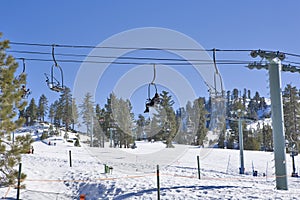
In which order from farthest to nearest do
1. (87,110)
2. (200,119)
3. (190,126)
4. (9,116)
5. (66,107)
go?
1. (66,107)
2. (87,110)
3. (190,126)
4. (200,119)
5. (9,116)

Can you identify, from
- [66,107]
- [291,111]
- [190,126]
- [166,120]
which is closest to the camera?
[166,120]

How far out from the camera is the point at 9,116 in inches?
504

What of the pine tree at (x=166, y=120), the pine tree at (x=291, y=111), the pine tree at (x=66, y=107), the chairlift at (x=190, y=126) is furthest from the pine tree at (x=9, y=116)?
the pine tree at (x=66, y=107)

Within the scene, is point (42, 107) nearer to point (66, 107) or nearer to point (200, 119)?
point (66, 107)

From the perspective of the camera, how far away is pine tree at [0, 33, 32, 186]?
12.7 metres

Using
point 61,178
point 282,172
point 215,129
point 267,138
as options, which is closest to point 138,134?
point 215,129

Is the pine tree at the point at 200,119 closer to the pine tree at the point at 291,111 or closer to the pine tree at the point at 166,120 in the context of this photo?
the pine tree at the point at 166,120

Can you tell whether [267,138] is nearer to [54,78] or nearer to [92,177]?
[92,177]

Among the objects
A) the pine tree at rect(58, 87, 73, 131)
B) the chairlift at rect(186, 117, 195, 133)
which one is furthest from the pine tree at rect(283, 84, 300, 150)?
the pine tree at rect(58, 87, 73, 131)

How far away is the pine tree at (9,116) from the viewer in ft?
41.5

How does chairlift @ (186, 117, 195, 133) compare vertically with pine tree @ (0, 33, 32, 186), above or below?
above

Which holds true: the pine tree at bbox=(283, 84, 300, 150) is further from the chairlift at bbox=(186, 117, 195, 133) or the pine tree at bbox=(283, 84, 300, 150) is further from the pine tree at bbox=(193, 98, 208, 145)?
the chairlift at bbox=(186, 117, 195, 133)

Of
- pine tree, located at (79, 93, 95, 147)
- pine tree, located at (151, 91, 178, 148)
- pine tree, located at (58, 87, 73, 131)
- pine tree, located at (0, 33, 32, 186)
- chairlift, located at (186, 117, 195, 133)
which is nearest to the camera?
pine tree, located at (0, 33, 32, 186)

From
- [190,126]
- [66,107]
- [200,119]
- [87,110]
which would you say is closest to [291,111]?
[200,119]
